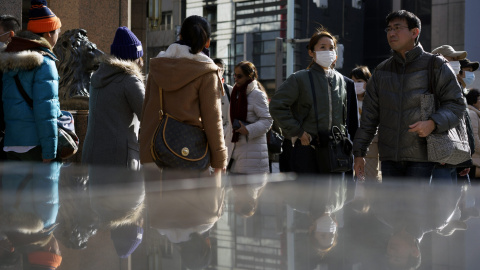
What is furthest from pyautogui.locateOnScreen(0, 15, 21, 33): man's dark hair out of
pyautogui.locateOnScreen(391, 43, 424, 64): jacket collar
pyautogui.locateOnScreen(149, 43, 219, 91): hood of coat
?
pyautogui.locateOnScreen(391, 43, 424, 64): jacket collar

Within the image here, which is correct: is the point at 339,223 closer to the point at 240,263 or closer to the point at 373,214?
the point at 373,214

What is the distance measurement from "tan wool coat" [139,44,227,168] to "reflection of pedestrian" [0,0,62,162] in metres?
0.78

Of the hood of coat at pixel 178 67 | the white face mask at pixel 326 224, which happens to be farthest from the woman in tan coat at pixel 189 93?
the white face mask at pixel 326 224

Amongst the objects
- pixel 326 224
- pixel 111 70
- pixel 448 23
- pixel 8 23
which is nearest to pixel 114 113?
pixel 111 70

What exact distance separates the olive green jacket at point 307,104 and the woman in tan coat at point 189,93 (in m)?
0.91

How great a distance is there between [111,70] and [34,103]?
57 centimetres

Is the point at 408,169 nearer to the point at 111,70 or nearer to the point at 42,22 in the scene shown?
the point at 111,70

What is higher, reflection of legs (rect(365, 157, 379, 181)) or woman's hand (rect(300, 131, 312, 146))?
woman's hand (rect(300, 131, 312, 146))

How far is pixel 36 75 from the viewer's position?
461cm

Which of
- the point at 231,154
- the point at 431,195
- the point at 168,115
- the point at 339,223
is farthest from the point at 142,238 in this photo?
the point at 231,154

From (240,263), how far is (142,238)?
0.75 feet

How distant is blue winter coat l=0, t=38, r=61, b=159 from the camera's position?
4.55m

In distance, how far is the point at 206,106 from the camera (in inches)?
161

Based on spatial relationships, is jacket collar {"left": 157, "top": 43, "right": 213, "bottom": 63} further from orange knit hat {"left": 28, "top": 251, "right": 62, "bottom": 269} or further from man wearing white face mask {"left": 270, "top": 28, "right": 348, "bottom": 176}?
orange knit hat {"left": 28, "top": 251, "right": 62, "bottom": 269}
